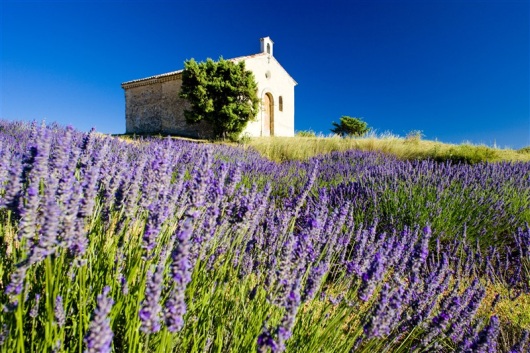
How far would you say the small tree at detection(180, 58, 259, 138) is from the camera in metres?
17.2

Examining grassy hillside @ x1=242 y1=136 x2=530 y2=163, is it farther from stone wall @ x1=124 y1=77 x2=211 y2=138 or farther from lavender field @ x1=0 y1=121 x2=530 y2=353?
lavender field @ x1=0 y1=121 x2=530 y2=353

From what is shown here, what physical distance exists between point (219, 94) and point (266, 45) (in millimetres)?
7297

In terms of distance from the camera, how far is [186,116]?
1778 centimetres

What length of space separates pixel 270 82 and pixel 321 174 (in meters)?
18.0

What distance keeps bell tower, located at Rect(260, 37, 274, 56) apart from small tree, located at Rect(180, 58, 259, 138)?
512 centimetres

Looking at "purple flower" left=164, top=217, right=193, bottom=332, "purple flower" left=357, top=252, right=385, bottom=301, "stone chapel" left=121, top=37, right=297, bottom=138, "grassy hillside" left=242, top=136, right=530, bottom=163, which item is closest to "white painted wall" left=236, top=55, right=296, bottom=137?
"stone chapel" left=121, top=37, right=297, bottom=138

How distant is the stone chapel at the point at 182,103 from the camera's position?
19578mm

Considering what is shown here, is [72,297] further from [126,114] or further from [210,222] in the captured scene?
[126,114]

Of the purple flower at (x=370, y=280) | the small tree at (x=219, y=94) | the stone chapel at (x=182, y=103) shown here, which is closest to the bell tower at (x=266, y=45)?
the stone chapel at (x=182, y=103)

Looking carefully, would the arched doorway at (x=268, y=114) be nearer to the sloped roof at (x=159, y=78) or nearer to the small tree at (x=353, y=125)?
the sloped roof at (x=159, y=78)

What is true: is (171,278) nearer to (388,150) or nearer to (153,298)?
(153,298)

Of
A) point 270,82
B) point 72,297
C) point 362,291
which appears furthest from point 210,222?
point 270,82

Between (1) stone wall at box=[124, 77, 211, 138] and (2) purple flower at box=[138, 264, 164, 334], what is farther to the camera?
(1) stone wall at box=[124, 77, 211, 138]

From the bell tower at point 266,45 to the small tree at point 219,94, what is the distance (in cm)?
512
